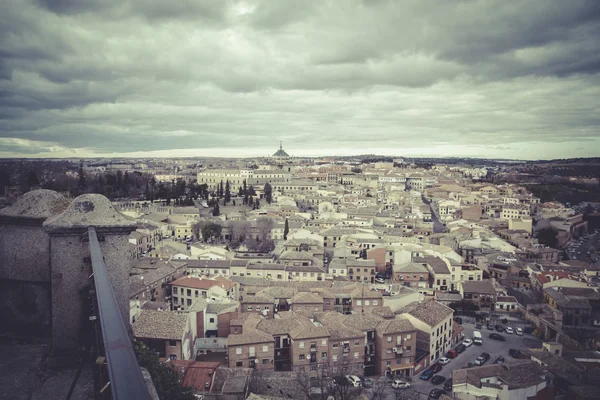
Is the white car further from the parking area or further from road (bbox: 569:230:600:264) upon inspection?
road (bbox: 569:230:600:264)

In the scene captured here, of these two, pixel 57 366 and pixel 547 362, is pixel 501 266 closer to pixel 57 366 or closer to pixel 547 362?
pixel 547 362

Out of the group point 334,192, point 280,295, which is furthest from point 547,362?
point 334,192

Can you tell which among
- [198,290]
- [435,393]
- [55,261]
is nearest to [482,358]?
[435,393]

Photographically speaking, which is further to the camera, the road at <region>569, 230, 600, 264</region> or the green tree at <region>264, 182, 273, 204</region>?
the green tree at <region>264, 182, 273, 204</region>

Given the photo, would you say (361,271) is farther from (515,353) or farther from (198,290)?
(198,290)

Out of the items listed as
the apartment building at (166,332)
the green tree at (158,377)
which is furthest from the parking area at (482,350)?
the green tree at (158,377)

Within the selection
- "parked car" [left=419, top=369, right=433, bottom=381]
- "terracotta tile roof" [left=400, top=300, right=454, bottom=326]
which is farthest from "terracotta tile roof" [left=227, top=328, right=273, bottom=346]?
"terracotta tile roof" [left=400, top=300, right=454, bottom=326]
